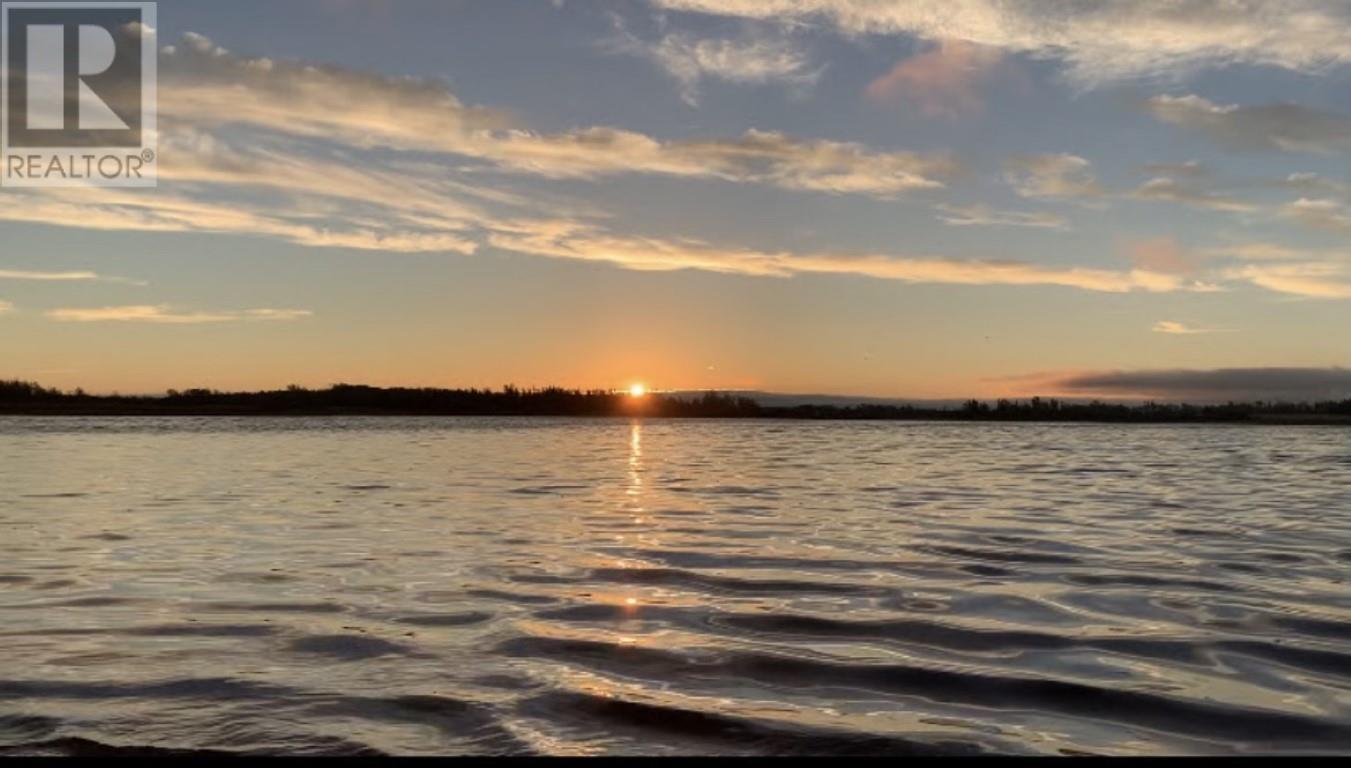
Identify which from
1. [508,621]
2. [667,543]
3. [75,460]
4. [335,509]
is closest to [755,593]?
[508,621]

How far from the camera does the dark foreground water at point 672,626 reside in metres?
6.16

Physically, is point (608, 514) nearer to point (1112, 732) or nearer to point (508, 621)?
point (508, 621)

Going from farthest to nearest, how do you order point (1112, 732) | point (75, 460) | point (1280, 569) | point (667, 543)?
point (75, 460) < point (667, 543) < point (1280, 569) < point (1112, 732)

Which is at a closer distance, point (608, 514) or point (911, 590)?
point (911, 590)

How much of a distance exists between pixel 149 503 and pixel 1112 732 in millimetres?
19501

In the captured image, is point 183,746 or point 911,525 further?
point 911,525

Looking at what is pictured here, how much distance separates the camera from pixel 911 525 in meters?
17.3

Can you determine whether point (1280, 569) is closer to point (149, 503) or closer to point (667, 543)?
point (667, 543)

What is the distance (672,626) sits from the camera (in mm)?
9172

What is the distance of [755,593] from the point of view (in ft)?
35.6

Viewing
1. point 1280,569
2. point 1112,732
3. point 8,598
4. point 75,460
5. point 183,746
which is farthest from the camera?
point 75,460

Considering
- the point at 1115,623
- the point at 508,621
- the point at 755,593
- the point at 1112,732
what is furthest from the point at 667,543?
the point at 1112,732

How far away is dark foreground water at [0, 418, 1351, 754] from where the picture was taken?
20.2 ft

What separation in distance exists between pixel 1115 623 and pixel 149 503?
1833 centimetres
